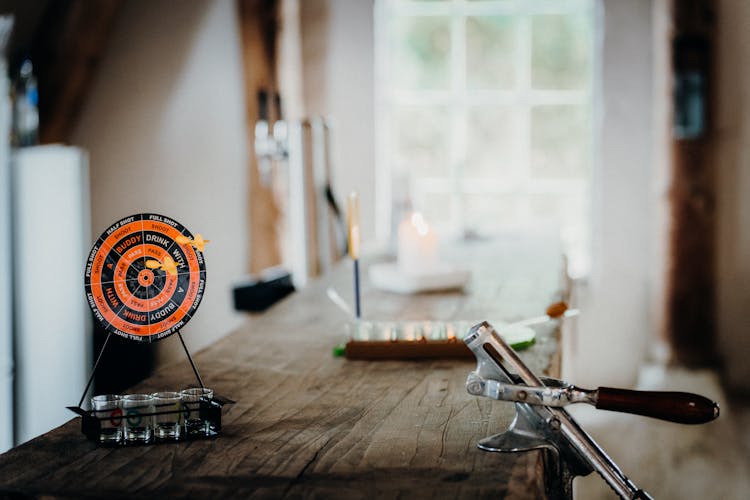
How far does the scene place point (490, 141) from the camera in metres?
4.64

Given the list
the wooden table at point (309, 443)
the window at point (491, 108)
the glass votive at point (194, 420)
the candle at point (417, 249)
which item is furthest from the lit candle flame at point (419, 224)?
the window at point (491, 108)

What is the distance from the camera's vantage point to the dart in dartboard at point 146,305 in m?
1.04

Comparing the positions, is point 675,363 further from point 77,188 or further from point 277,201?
→ point 77,188

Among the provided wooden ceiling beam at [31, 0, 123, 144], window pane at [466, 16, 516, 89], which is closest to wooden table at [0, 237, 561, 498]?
wooden ceiling beam at [31, 0, 123, 144]

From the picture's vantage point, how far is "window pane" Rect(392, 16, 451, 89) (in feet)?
15.0

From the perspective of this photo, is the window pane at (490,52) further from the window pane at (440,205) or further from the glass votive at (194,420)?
the glass votive at (194,420)

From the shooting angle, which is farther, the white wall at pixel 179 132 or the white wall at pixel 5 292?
the white wall at pixel 179 132

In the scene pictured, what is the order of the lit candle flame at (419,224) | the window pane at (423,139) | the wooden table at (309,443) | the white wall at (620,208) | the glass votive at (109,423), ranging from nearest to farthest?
the wooden table at (309,443)
the glass votive at (109,423)
the lit candle flame at (419,224)
the white wall at (620,208)
the window pane at (423,139)

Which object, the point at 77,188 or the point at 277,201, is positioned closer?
the point at 77,188

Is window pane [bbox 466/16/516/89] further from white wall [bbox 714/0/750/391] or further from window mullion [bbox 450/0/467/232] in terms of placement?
white wall [bbox 714/0/750/391]

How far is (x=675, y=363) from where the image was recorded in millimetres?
4156

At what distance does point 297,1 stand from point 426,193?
1172 millimetres

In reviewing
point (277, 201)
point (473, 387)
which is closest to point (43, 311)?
point (277, 201)

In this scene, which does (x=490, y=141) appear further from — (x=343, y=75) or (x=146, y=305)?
(x=146, y=305)
